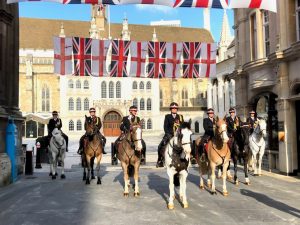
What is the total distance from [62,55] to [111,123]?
50.0m

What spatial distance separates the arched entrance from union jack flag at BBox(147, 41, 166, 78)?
159ft

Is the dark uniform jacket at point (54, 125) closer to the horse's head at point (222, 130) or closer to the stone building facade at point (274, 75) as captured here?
the horse's head at point (222, 130)

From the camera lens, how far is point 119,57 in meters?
16.5

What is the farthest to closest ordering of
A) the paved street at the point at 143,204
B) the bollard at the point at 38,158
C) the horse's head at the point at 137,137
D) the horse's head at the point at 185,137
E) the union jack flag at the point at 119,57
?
the bollard at the point at 38,158 < the union jack flag at the point at 119,57 < the horse's head at the point at 137,137 < the horse's head at the point at 185,137 < the paved street at the point at 143,204

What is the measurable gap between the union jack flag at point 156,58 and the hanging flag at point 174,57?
0.25 metres

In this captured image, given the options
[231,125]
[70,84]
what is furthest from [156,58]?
[70,84]

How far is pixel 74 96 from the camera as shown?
6544 centimetres

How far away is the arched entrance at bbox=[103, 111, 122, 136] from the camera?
64688mm

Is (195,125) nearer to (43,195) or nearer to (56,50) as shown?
(56,50)

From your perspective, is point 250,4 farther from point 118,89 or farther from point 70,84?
point 70,84

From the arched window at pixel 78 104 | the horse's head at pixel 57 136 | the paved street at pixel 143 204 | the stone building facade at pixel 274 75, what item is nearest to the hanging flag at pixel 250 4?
the stone building facade at pixel 274 75

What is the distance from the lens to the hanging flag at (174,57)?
54.9ft

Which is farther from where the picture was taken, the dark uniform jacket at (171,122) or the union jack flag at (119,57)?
the union jack flag at (119,57)

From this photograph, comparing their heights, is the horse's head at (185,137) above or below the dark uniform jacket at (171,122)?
below
